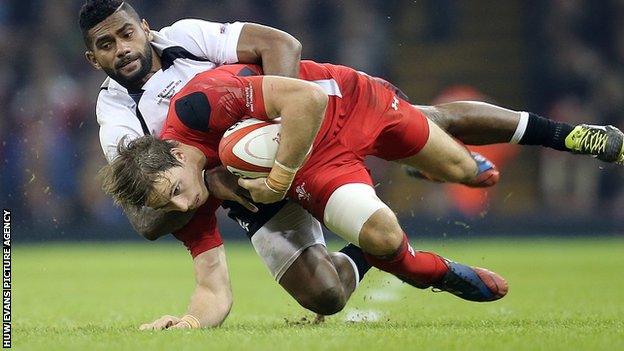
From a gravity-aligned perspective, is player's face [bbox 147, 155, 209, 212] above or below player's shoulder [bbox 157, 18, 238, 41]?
below

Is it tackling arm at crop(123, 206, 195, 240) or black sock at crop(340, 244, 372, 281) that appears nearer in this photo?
tackling arm at crop(123, 206, 195, 240)

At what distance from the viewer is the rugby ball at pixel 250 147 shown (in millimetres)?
5465

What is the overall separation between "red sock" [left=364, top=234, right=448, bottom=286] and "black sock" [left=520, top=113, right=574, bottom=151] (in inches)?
44.9

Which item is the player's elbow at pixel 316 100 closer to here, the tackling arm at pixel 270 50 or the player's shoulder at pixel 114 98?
the tackling arm at pixel 270 50

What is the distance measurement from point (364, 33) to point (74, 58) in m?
3.60

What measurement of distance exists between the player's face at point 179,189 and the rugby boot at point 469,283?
49.5 inches

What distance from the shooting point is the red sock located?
579 cm

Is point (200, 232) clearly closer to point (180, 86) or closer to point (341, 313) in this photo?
point (180, 86)

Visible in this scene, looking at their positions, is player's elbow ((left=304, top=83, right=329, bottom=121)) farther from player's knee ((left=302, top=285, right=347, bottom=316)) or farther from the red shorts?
player's knee ((left=302, top=285, right=347, bottom=316))

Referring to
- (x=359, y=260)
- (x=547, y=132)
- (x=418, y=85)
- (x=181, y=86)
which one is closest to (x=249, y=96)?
(x=181, y=86)

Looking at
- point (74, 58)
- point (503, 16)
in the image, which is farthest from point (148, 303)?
point (503, 16)

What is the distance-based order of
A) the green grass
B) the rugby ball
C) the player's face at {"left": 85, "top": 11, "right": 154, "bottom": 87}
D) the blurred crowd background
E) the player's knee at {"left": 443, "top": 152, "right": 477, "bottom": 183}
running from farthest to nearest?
the blurred crowd background < the player's knee at {"left": 443, "top": 152, "right": 477, "bottom": 183} < the player's face at {"left": 85, "top": 11, "right": 154, "bottom": 87} < the rugby ball < the green grass

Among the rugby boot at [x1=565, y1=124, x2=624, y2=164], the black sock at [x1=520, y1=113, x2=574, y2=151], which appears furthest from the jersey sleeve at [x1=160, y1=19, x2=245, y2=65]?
the rugby boot at [x1=565, y1=124, x2=624, y2=164]

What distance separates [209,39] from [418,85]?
876 cm
